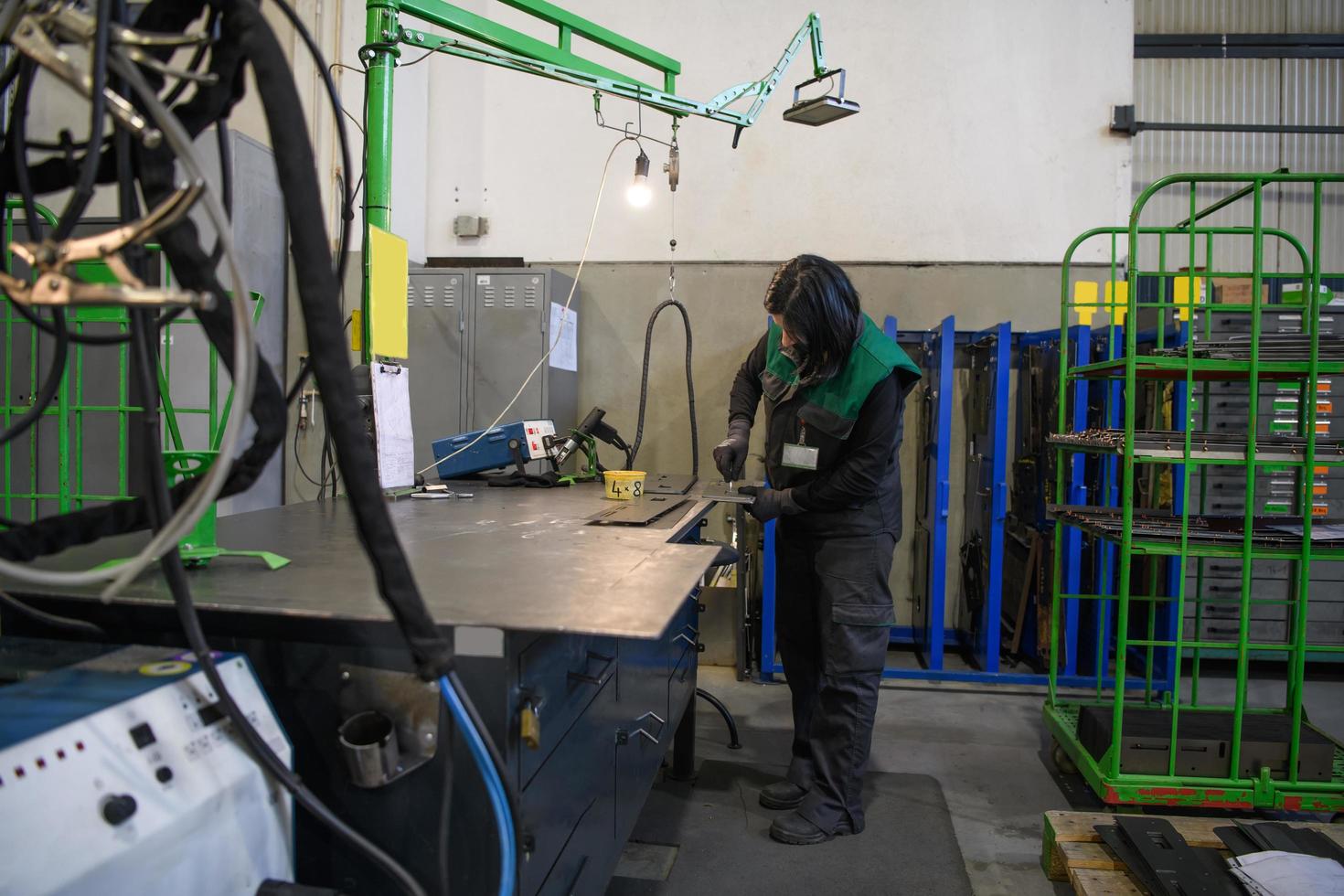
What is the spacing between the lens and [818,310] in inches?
80.5

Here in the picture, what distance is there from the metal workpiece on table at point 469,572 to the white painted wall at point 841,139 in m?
2.39

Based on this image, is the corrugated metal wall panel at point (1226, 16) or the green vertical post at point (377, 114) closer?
the green vertical post at point (377, 114)

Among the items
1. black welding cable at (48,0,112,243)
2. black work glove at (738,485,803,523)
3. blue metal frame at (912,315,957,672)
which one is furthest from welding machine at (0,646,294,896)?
blue metal frame at (912,315,957,672)

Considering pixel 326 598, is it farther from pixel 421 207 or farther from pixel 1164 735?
pixel 421 207

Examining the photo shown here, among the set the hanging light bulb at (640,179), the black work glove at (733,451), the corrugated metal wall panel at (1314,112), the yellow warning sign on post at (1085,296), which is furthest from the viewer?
the corrugated metal wall panel at (1314,112)

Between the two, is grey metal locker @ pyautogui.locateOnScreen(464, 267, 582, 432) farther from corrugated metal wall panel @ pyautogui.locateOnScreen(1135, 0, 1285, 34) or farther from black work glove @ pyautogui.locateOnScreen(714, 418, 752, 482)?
corrugated metal wall panel @ pyautogui.locateOnScreen(1135, 0, 1285, 34)

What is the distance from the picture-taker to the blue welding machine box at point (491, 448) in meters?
2.51

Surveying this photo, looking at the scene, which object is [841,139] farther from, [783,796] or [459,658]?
[459,658]

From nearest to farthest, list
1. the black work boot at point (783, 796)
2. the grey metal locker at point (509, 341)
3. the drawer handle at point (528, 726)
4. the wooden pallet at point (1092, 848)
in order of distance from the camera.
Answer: the drawer handle at point (528, 726), the wooden pallet at point (1092, 848), the black work boot at point (783, 796), the grey metal locker at point (509, 341)

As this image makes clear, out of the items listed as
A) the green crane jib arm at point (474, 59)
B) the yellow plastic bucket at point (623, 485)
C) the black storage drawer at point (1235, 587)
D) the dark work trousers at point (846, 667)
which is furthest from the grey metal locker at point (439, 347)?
the black storage drawer at point (1235, 587)

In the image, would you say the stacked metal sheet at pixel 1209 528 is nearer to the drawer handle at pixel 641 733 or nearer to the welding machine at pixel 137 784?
the drawer handle at pixel 641 733

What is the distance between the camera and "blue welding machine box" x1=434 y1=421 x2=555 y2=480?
251 centimetres

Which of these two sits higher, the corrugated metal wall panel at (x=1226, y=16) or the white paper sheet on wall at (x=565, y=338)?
the corrugated metal wall panel at (x=1226, y=16)

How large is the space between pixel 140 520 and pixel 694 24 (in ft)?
12.1
